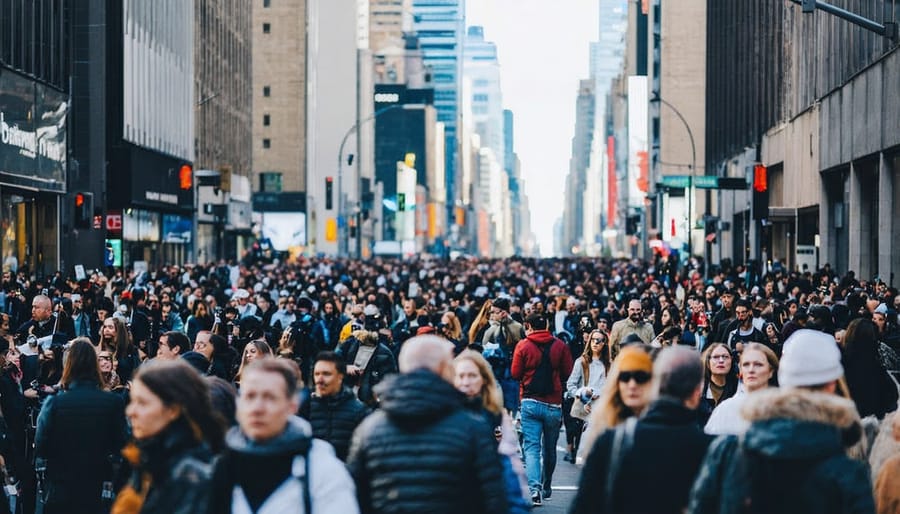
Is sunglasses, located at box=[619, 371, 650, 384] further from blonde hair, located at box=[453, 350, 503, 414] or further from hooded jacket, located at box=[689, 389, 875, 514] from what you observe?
blonde hair, located at box=[453, 350, 503, 414]

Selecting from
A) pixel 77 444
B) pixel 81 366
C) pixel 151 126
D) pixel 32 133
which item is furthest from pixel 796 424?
pixel 151 126

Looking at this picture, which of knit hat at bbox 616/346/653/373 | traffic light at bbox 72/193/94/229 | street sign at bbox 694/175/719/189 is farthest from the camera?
street sign at bbox 694/175/719/189

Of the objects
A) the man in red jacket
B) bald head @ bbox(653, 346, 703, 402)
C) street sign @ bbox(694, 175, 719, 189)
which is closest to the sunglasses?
bald head @ bbox(653, 346, 703, 402)

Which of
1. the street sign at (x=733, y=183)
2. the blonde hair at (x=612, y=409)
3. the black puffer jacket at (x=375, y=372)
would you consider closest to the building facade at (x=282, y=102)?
the street sign at (x=733, y=183)

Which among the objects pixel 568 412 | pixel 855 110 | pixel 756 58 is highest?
pixel 756 58

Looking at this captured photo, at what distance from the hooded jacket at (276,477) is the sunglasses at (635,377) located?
1.44m

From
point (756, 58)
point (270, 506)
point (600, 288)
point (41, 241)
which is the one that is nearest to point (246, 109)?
point (756, 58)

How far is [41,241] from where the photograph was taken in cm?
5197

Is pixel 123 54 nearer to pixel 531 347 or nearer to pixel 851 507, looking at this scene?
pixel 531 347

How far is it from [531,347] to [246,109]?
9612 centimetres

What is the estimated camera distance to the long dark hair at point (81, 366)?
9.33 meters

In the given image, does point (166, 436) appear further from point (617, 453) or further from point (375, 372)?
point (375, 372)

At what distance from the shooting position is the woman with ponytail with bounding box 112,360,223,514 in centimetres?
591

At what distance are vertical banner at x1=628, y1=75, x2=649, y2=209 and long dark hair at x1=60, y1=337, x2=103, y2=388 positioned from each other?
143 meters
